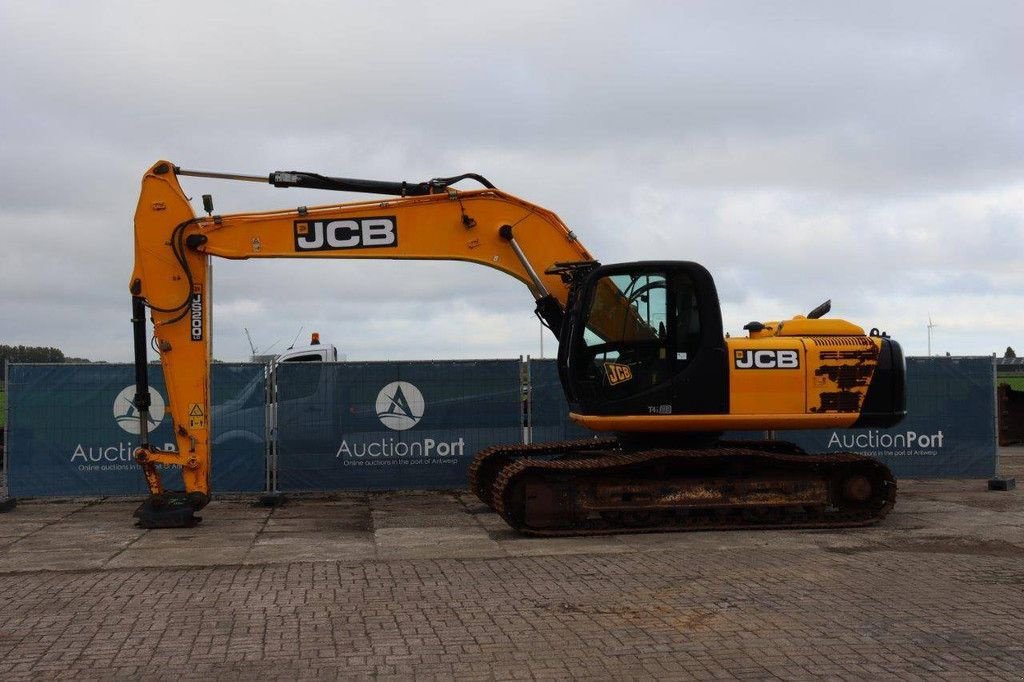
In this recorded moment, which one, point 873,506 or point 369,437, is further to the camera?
point 369,437

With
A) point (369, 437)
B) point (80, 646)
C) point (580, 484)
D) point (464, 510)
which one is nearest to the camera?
point (80, 646)

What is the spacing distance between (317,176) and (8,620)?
6.45m

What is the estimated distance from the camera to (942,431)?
52.8 ft

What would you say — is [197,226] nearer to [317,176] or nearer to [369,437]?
[317,176]

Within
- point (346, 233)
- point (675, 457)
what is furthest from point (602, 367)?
point (346, 233)

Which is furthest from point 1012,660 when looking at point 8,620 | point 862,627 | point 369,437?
point 369,437

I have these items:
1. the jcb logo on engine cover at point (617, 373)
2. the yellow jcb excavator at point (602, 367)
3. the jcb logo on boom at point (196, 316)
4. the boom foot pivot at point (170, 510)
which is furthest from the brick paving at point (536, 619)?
the jcb logo on boom at point (196, 316)

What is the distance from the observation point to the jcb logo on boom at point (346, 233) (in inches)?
497

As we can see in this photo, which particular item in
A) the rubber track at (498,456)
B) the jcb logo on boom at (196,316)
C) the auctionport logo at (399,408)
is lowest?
the rubber track at (498,456)

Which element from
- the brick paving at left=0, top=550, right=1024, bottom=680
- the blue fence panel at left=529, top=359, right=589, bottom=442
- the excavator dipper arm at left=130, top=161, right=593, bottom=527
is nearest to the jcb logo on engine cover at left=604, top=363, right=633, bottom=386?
the excavator dipper arm at left=130, top=161, right=593, bottom=527

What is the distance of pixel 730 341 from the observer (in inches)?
470

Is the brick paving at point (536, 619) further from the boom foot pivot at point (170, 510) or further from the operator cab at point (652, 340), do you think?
the boom foot pivot at point (170, 510)

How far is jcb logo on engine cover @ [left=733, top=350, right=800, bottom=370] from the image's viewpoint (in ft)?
38.7

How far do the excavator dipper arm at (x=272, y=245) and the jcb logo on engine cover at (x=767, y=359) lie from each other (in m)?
2.22
